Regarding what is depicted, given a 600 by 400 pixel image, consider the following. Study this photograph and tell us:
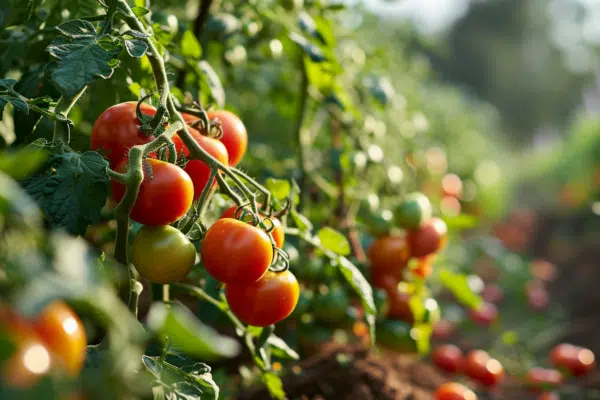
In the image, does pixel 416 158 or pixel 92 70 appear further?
pixel 416 158

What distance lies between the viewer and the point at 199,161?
2.48 feet

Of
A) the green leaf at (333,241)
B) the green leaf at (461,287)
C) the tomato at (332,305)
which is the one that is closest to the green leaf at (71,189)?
the green leaf at (333,241)

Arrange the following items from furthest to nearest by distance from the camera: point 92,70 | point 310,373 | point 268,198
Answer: point 310,373, point 268,198, point 92,70

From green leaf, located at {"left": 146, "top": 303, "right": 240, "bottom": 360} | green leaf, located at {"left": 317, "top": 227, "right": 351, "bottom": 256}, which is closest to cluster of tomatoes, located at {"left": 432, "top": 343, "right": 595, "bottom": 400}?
green leaf, located at {"left": 317, "top": 227, "right": 351, "bottom": 256}

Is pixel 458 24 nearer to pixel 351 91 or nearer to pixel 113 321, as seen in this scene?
pixel 351 91

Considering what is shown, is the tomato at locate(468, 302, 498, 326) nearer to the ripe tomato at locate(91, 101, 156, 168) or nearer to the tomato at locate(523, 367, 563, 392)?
the tomato at locate(523, 367, 563, 392)

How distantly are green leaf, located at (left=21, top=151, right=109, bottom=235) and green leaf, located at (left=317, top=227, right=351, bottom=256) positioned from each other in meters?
0.40

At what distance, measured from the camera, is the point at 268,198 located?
2.54ft

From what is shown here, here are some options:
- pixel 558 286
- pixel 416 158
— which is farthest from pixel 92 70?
pixel 558 286

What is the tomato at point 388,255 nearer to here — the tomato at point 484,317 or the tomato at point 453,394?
the tomato at point 453,394

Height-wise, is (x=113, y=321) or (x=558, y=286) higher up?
(x=558, y=286)

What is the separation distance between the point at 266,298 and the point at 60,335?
0.36m

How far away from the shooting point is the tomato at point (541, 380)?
70.2 inches

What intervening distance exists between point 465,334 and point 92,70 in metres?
2.50
